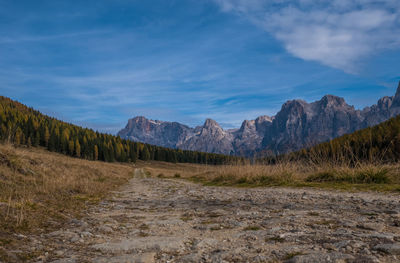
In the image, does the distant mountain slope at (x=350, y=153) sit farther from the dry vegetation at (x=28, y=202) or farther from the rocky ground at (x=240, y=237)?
the dry vegetation at (x=28, y=202)

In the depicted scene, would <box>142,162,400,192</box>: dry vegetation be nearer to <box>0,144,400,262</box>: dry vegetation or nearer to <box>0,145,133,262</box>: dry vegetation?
<box>0,144,400,262</box>: dry vegetation

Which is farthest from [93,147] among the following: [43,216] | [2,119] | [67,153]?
[43,216]

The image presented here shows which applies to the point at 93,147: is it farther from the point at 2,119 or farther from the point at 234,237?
the point at 234,237

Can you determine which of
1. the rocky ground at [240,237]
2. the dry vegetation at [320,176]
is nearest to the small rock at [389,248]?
the rocky ground at [240,237]

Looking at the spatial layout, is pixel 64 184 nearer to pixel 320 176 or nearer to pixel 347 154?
pixel 320 176

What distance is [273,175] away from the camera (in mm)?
13547

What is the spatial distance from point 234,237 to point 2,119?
120767 millimetres

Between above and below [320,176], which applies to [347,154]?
above

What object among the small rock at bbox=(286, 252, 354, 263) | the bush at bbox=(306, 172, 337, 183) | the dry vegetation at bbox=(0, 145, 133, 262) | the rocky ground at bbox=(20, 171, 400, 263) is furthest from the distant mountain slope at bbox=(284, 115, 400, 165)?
the dry vegetation at bbox=(0, 145, 133, 262)

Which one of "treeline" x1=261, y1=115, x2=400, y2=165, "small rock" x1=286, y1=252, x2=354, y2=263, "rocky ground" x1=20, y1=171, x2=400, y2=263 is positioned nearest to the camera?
"small rock" x1=286, y1=252, x2=354, y2=263

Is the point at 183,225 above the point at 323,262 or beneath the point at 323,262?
beneath

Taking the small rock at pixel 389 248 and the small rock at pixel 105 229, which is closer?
the small rock at pixel 389 248

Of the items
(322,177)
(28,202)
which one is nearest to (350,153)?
(322,177)

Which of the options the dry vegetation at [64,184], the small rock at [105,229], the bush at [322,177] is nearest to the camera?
the dry vegetation at [64,184]
